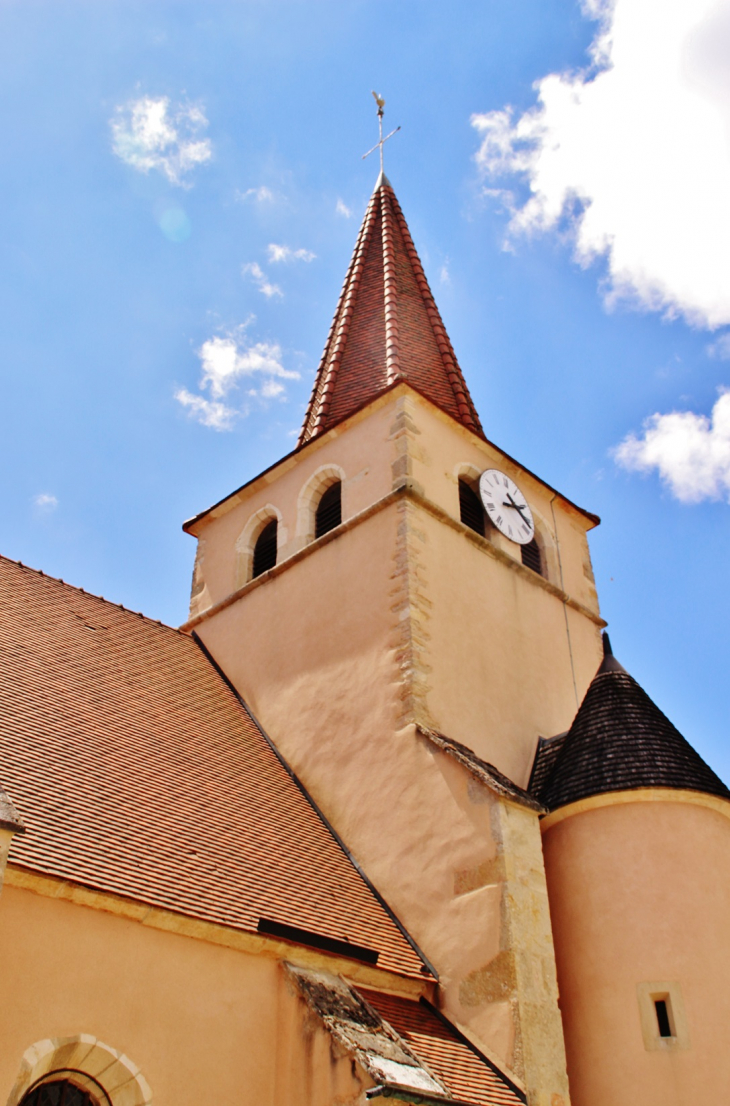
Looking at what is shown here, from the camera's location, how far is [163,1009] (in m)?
6.27

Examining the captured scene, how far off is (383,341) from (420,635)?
19.0ft

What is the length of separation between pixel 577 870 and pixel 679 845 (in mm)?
885

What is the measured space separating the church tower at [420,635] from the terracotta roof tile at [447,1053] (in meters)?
0.14

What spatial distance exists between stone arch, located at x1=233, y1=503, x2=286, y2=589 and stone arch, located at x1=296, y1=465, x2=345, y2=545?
1.46 feet

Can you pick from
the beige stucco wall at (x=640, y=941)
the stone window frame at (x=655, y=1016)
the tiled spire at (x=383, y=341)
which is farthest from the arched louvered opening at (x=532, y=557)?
the stone window frame at (x=655, y=1016)

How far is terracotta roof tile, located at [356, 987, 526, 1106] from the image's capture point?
6.74m

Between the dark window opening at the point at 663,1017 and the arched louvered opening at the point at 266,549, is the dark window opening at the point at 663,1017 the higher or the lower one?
the lower one

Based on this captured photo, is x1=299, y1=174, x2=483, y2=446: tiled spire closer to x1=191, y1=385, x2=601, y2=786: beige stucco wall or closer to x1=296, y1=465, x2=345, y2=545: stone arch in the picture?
x1=296, y1=465, x2=345, y2=545: stone arch

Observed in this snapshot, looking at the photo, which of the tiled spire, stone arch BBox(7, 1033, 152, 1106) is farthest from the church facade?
the tiled spire

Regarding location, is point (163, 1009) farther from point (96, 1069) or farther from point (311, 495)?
point (311, 495)

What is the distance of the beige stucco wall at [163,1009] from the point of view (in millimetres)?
5793

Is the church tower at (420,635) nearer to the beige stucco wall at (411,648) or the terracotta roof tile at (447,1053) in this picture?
the beige stucco wall at (411,648)

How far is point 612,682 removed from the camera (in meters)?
10.1

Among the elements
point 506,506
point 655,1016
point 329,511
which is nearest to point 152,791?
point 655,1016
